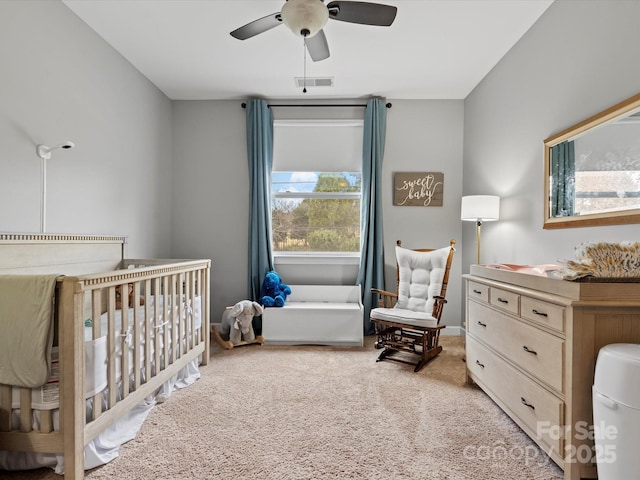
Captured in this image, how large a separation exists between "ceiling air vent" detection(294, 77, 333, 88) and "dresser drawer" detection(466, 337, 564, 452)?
2.52 meters

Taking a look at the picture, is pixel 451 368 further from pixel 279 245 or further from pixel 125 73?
pixel 125 73

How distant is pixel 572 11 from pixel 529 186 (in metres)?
1.04

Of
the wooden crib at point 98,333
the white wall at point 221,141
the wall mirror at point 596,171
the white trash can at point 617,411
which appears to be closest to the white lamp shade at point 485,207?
the white wall at point 221,141

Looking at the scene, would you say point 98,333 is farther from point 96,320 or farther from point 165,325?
point 165,325

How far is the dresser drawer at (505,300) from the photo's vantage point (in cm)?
184

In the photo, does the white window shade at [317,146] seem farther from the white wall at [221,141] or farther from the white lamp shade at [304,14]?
the white lamp shade at [304,14]

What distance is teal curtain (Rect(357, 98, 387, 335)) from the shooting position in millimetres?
3752

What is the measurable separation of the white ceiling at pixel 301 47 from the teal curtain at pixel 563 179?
0.96m

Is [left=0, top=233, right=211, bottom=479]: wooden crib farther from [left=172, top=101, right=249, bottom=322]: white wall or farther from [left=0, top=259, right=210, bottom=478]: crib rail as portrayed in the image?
[left=172, top=101, right=249, bottom=322]: white wall

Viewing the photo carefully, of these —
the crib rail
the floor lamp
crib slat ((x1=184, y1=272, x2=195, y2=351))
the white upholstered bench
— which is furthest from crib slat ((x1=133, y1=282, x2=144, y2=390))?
the floor lamp

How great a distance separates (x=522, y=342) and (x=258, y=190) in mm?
2777

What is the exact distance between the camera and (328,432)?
1.86 meters

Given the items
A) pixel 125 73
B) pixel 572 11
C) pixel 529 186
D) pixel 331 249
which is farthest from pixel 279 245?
pixel 572 11

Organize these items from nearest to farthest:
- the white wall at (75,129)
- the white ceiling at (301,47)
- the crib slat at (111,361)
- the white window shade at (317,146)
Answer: the crib slat at (111,361) → the white wall at (75,129) → the white ceiling at (301,47) → the white window shade at (317,146)
